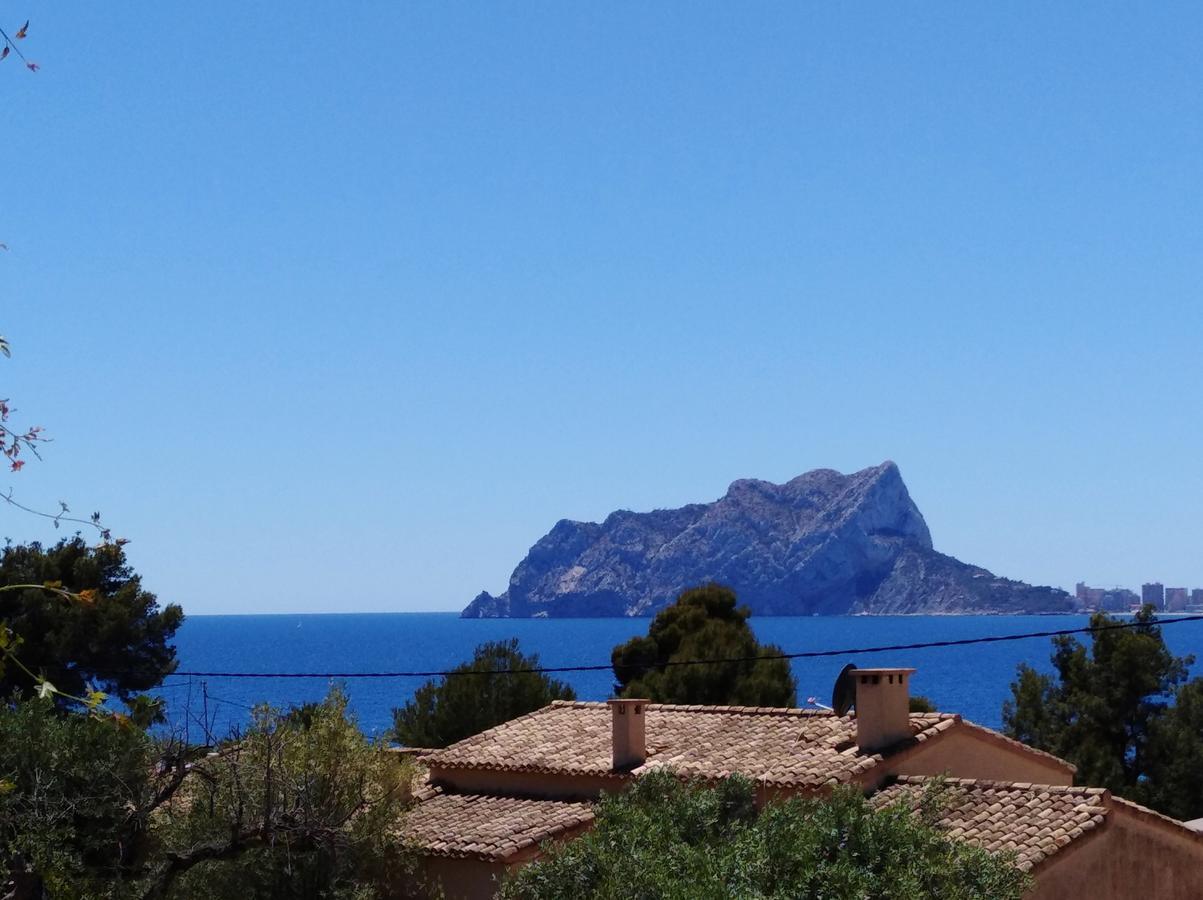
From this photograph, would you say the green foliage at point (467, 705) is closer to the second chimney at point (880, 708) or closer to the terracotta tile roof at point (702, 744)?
the terracotta tile roof at point (702, 744)

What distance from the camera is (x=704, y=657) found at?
41750mm

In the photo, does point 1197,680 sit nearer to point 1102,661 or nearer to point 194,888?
point 1102,661

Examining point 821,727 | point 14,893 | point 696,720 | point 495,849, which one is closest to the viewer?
point 14,893

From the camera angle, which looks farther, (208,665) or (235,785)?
(208,665)

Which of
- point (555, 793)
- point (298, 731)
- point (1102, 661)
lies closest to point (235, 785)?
point (298, 731)

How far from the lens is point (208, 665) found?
14825cm

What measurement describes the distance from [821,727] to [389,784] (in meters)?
6.68

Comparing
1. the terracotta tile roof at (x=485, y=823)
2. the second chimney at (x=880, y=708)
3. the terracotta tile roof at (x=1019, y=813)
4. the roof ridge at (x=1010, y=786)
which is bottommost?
the terracotta tile roof at (x=485, y=823)

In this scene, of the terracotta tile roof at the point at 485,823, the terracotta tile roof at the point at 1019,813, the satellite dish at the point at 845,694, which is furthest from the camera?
the satellite dish at the point at 845,694

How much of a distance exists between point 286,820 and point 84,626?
66.5 feet

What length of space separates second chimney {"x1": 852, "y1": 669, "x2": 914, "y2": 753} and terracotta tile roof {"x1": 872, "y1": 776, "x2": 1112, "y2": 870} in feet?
3.93

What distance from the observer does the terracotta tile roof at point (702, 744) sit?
21672 millimetres

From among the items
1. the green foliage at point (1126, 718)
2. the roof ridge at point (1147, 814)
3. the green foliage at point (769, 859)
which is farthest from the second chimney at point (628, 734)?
the green foliage at point (1126, 718)

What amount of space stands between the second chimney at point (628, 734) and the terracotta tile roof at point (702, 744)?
0.25 m
